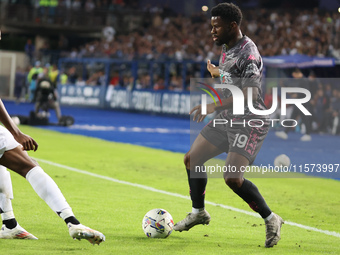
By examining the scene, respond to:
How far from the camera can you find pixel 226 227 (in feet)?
24.3

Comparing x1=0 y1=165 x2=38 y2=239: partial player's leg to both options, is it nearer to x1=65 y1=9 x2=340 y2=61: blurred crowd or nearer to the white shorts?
the white shorts

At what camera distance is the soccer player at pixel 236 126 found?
19.9ft

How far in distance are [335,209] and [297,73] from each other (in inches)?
511

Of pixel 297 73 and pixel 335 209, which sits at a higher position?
pixel 297 73

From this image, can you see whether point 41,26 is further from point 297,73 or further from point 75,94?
point 297,73

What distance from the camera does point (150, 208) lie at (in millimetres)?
8547

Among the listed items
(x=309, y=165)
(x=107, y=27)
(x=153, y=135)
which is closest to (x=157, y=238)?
(x=309, y=165)

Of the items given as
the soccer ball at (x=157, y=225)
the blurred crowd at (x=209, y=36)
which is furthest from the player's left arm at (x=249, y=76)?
the blurred crowd at (x=209, y=36)

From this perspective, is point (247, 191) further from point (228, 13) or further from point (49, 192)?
point (49, 192)

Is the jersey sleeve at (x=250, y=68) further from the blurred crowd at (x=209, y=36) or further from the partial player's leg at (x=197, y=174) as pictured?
the blurred crowd at (x=209, y=36)

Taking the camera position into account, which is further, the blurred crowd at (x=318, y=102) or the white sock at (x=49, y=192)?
the blurred crowd at (x=318, y=102)

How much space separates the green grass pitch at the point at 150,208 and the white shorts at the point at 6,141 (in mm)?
911

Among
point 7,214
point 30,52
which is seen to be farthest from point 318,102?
point 30,52

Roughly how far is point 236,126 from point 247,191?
63 centimetres
